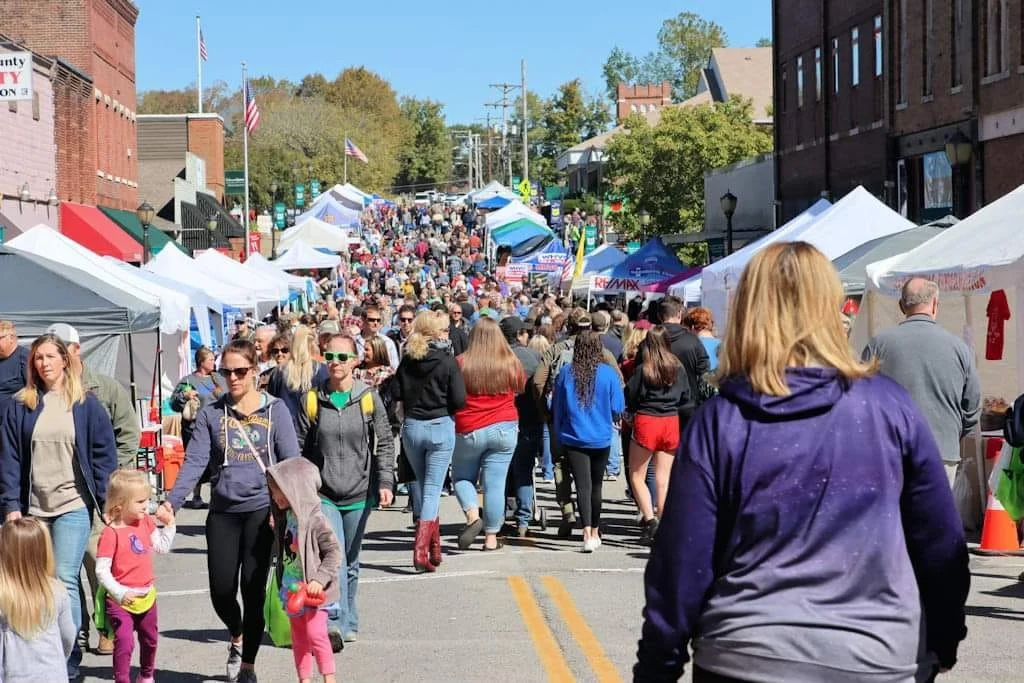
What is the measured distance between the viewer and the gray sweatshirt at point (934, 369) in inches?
363

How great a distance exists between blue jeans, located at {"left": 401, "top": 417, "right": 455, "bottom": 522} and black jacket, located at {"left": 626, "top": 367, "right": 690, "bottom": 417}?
1625 millimetres

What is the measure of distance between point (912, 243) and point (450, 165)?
163855mm

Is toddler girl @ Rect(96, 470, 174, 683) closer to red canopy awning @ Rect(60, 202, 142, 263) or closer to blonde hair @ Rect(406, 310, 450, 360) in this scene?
blonde hair @ Rect(406, 310, 450, 360)

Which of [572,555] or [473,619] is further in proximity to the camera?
[572,555]

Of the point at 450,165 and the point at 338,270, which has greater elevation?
the point at 450,165

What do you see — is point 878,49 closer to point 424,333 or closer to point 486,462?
point 486,462

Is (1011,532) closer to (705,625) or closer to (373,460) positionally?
(373,460)

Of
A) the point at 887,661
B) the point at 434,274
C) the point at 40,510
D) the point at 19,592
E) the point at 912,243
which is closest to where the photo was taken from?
the point at 887,661

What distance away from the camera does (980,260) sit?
11922 millimetres

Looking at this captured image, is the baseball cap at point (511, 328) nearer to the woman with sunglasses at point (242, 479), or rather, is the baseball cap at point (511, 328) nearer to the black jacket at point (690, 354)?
the black jacket at point (690, 354)

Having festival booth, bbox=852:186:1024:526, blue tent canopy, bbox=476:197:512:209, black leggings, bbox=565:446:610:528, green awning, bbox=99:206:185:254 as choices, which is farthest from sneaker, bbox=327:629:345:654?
blue tent canopy, bbox=476:197:512:209

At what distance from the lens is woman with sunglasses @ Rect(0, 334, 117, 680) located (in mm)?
8125

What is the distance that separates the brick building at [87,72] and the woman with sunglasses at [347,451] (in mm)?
30649

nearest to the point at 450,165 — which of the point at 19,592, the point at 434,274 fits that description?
the point at 434,274
